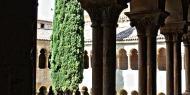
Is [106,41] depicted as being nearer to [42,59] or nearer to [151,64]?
[151,64]

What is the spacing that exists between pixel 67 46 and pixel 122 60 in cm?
530

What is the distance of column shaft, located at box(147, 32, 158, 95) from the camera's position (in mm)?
7844

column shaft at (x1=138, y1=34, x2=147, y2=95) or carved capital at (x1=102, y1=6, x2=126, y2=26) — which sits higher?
carved capital at (x1=102, y1=6, x2=126, y2=26)

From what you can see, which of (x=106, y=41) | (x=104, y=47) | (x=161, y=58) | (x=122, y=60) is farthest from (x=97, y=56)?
(x=122, y=60)

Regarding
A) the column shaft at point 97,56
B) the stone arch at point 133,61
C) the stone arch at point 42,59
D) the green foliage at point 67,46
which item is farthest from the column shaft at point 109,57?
the stone arch at point 42,59

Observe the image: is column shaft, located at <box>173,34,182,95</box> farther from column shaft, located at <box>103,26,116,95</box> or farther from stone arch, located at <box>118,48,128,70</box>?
Answer: stone arch, located at <box>118,48,128,70</box>

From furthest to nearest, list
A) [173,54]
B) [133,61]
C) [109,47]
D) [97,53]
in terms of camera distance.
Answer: [133,61] < [173,54] < [97,53] < [109,47]

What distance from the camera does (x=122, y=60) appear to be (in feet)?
90.5

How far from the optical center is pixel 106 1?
6746mm

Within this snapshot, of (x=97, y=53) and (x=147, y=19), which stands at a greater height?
(x=147, y=19)

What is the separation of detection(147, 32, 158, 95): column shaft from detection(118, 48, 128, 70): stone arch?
18810 millimetres

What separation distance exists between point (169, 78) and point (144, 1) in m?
2.46

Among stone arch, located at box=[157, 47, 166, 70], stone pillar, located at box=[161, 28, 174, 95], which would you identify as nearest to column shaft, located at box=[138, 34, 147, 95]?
stone pillar, located at box=[161, 28, 174, 95]
